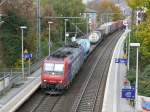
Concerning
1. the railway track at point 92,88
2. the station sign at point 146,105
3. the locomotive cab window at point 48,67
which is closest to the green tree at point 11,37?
the railway track at point 92,88

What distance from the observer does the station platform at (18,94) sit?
3206 cm

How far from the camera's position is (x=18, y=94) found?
36.5 metres

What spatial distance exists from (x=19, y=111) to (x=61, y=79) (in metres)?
6.29

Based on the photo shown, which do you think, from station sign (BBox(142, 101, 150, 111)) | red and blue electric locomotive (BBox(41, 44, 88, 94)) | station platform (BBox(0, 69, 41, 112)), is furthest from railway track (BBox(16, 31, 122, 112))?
station sign (BBox(142, 101, 150, 111))

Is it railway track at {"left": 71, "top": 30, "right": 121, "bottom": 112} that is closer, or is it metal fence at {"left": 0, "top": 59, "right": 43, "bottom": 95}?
railway track at {"left": 71, "top": 30, "right": 121, "bottom": 112}

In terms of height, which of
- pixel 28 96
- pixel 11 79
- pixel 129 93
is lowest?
pixel 28 96

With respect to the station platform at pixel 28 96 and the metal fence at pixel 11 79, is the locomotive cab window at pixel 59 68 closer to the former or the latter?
the station platform at pixel 28 96

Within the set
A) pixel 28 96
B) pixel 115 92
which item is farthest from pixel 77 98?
pixel 28 96

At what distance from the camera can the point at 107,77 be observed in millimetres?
46375

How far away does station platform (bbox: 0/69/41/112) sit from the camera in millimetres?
32062

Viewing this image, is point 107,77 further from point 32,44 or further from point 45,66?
point 32,44

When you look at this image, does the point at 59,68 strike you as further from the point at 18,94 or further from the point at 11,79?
the point at 11,79

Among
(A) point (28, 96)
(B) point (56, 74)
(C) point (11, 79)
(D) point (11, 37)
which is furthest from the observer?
(D) point (11, 37)

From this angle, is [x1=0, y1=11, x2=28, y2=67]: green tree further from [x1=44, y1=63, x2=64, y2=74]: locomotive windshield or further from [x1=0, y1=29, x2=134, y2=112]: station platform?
[x1=44, y1=63, x2=64, y2=74]: locomotive windshield
